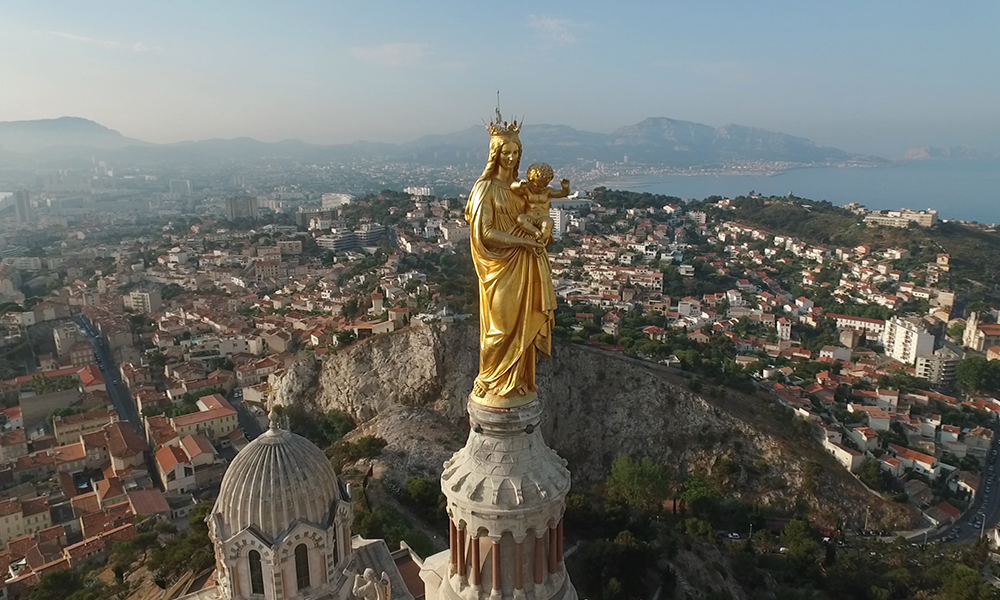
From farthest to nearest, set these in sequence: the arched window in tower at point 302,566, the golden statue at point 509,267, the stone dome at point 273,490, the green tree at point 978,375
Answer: the green tree at point 978,375 < the arched window in tower at point 302,566 < the stone dome at point 273,490 < the golden statue at point 509,267

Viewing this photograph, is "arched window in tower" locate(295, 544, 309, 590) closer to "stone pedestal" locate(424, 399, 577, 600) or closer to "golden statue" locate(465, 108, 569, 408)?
"stone pedestal" locate(424, 399, 577, 600)

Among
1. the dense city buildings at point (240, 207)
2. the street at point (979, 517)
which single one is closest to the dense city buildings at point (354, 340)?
the street at point (979, 517)

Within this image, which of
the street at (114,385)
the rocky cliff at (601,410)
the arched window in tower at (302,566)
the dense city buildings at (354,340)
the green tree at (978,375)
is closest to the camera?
the arched window in tower at (302,566)

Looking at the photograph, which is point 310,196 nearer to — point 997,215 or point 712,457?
point 712,457

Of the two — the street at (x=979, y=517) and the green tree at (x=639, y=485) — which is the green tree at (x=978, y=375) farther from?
the green tree at (x=639, y=485)

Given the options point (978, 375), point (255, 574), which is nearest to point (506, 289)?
point (255, 574)

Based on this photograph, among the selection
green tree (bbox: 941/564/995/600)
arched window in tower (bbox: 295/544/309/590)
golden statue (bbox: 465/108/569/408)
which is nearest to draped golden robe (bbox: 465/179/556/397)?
golden statue (bbox: 465/108/569/408)

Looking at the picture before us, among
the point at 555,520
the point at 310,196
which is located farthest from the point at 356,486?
the point at 310,196
